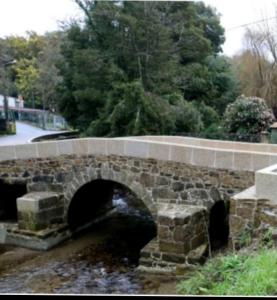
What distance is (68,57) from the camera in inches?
492

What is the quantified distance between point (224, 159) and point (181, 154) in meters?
A: 0.59

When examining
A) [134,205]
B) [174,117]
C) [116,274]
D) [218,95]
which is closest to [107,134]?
[174,117]

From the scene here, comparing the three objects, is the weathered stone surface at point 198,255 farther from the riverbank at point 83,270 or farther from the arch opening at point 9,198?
the arch opening at point 9,198

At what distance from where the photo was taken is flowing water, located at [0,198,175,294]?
4543 millimetres

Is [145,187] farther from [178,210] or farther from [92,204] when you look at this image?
[92,204]

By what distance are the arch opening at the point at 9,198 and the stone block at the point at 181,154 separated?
2953 millimetres

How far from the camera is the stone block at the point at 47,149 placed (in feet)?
21.3

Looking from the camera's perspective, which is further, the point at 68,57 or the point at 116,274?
the point at 68,57

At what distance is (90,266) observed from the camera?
537 cm

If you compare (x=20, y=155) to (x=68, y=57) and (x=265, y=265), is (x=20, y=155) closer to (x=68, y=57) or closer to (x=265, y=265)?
(x=265, y=265)

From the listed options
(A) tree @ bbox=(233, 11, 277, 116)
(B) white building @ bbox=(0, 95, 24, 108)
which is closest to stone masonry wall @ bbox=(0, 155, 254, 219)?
(A) tree @ bbox=(233, 11, 277, 116)

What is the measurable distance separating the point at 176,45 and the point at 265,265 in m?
9.85

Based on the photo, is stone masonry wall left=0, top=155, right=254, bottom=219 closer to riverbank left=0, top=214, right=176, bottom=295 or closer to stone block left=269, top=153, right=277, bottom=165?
stone block left=269, top=153, right=277, bottom=165

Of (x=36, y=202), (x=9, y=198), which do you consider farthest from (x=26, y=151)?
(x=9, y=198)
